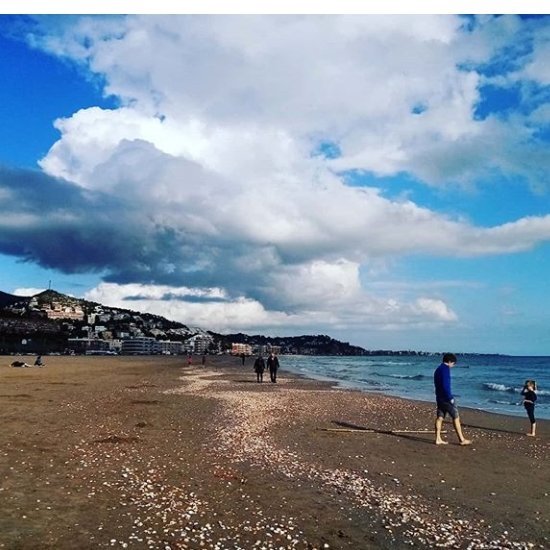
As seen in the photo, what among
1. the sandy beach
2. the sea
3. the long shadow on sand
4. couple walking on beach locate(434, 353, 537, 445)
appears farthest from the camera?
the sea

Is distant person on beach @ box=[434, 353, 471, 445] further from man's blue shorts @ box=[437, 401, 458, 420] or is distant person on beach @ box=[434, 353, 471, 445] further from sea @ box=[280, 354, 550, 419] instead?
sea @ box=[280, 354, 550, 419]

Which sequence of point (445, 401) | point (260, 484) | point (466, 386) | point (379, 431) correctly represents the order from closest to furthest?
point (260, 484), point (445, 401), point (379, 431), point (466, 386)

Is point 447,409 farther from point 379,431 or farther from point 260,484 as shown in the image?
point 260,484

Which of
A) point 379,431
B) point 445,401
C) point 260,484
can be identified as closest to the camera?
point 260,484

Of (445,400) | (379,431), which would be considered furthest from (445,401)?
(379,431)

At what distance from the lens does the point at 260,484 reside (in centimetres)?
1012

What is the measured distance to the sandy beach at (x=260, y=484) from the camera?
754 centimetres

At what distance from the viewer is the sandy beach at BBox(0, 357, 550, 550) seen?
24.7 feet

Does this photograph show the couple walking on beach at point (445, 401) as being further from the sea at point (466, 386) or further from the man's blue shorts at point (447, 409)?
the sea at point (466, 386)

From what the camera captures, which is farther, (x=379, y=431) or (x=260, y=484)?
(x=379, y=431)

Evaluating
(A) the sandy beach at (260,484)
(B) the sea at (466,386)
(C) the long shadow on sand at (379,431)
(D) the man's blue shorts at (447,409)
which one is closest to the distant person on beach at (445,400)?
(D) the man's blue shorts at (447,409)

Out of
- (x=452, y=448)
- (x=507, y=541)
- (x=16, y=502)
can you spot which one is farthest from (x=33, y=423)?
(x=507, y=541)

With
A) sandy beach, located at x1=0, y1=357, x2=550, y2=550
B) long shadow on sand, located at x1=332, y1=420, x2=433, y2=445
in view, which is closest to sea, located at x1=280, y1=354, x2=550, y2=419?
long shadow on sand, located at x1=332, y1=420, x2=433, y2=445

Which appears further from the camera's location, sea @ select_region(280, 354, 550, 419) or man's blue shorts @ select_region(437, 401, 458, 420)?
sea @ select_region(280, 354, 550, 419)
